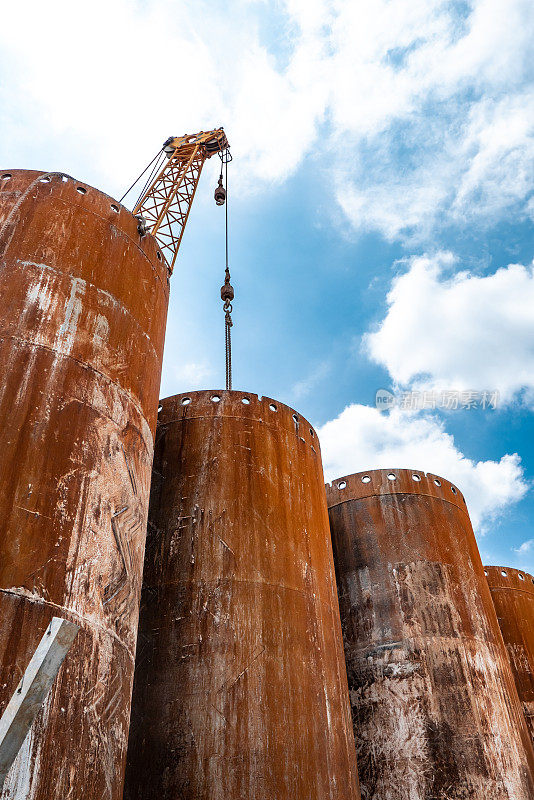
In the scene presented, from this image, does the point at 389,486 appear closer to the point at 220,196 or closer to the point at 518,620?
the point at 518,620

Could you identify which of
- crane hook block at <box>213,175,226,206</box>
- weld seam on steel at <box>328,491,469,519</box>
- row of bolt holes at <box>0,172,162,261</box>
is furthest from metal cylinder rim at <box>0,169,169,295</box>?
crane hook block at <box>213,175,226,206</box>

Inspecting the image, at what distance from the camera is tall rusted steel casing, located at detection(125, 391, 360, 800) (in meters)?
9.00

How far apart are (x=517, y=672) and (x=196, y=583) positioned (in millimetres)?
12644

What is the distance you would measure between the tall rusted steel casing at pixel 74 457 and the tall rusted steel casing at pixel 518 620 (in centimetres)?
1462

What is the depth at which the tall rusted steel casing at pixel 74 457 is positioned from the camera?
6227 millimetres

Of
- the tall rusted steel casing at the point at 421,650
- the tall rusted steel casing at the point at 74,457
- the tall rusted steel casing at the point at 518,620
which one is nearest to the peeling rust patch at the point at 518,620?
the tall rusted steel casing at the point at 518,620

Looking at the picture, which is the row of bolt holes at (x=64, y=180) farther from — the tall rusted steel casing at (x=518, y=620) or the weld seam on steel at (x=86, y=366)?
the tall rusted steel casing at (x=518, y=620)

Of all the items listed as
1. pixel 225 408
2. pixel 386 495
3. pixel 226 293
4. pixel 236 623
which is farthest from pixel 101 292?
pixel 226 293

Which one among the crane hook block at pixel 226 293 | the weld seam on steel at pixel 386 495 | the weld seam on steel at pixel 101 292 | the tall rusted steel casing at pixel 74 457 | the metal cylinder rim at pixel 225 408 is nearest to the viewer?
the tall rusted steel casing at pixel 74 457

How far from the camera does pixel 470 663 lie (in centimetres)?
1352

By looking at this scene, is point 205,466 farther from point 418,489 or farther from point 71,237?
point 418,489

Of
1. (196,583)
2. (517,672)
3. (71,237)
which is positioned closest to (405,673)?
(196,583)

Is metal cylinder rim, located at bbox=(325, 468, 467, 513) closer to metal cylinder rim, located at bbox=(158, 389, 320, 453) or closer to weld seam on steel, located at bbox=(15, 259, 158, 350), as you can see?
metal cylinder rim, located at bbox=(158, 389, 320, 453)

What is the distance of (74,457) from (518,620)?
54.3ft
